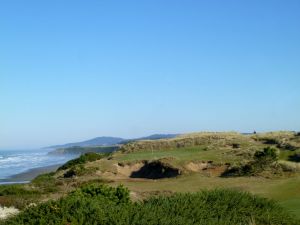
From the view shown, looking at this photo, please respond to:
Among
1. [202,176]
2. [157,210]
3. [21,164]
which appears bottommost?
[202,176]

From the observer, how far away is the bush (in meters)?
12.1

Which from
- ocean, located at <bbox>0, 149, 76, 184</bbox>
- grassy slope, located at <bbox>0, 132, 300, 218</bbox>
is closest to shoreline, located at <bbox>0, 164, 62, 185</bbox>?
ocean, located at <bbox>0, 149, 76, 184</bbox>

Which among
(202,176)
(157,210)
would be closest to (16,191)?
(202,176)

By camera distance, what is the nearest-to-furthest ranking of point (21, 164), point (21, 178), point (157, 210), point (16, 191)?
point (157, 210) < point (16, 191) < point (21, 178) < point (21, 164)

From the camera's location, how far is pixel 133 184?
3628cm

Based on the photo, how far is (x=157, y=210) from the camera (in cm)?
1390

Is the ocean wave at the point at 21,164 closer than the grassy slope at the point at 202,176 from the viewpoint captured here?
No

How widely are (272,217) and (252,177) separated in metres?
19.1

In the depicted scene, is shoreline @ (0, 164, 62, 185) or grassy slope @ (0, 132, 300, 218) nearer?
grassy slope @ (0, 132, 300, 218)

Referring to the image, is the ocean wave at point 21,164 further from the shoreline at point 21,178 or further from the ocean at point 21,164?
the shoreline at point 21,178

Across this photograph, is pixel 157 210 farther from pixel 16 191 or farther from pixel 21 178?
pixel 21 178

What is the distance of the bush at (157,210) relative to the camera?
12.1 m

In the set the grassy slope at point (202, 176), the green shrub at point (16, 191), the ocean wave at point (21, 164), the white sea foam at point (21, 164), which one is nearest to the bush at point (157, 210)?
the grassy slope at point (202, 176)

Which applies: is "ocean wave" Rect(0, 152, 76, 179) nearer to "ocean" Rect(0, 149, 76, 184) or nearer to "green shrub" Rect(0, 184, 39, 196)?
"ocean" Rect(0, 149, 76, 184)
